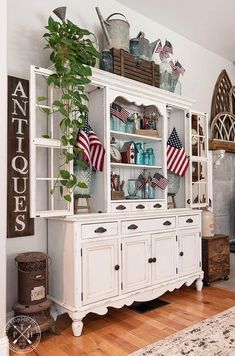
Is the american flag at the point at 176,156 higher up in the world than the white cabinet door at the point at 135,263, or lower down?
higher up

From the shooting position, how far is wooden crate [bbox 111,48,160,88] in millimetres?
2809

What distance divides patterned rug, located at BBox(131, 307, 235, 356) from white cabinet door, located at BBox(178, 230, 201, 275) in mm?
694

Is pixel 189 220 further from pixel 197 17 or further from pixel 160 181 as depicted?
pixel 197 17

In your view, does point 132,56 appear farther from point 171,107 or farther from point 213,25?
point 213,25

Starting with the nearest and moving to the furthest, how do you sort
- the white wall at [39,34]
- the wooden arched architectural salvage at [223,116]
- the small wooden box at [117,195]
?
1. the white wall at [39,34]
2. the small wooden box at [117,195]
3. the wooden arched architectural salvage at [223,116]

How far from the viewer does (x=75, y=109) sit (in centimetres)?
249

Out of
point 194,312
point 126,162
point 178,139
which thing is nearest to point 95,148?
point 126,162

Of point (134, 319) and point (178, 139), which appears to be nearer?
point (134, 319)

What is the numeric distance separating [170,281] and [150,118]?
1.68 m

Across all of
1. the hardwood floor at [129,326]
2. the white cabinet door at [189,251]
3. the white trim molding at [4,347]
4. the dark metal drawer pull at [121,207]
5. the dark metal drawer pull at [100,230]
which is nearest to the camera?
the white trim molding at [4,347]

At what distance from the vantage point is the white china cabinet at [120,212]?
2.34m

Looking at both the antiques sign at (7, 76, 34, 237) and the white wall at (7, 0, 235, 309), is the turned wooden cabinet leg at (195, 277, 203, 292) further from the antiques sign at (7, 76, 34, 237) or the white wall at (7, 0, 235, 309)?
the antiques sign at (7, 76, 34, 237)

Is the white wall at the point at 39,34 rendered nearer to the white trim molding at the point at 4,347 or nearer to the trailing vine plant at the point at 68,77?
the trailing vine plant at the point at 68,77

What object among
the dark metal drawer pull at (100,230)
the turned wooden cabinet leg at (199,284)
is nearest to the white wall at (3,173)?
the dark metal drawer pull at (100,230)
